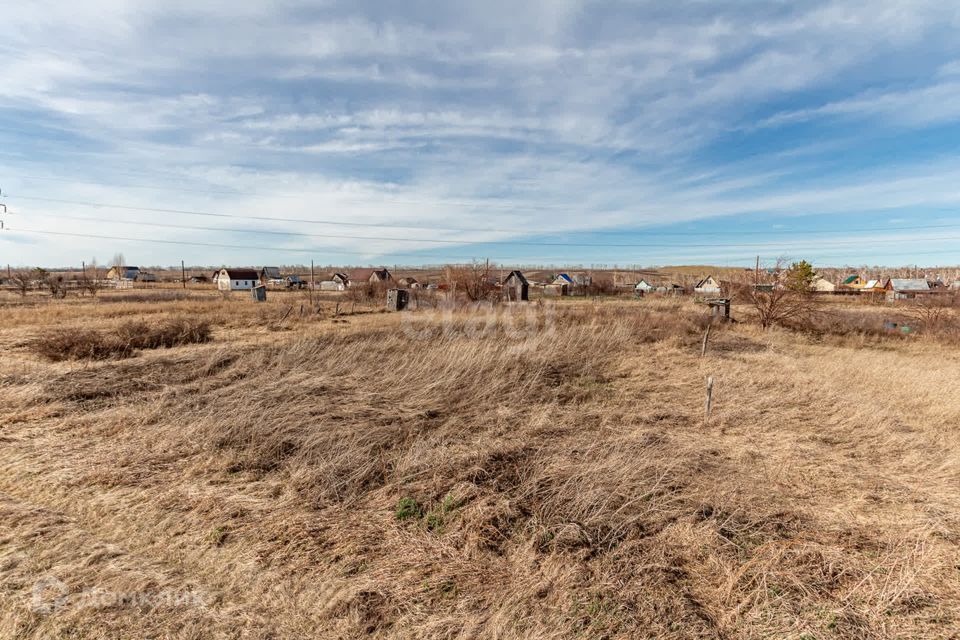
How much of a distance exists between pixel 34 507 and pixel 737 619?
20.8 ft

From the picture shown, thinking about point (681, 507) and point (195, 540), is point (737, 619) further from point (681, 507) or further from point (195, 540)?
point (195, 540)

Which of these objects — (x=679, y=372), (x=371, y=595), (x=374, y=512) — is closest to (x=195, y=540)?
(x=374, y=512)

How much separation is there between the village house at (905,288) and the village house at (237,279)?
8950cm

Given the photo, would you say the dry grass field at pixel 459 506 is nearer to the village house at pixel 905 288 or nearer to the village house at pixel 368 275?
the village house at pixel 368 275

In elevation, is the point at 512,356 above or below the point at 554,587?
above

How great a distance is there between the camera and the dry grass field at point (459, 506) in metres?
2.98

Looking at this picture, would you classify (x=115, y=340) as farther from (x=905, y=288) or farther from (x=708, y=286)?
(x=905, y=288)

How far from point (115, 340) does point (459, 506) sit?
13005 millimetres

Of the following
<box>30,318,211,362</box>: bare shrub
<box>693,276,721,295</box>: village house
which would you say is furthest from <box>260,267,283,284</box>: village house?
<box>693,276,721,295</box>: village house

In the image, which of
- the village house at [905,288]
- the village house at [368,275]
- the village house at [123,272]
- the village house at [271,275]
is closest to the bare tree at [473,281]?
the village house at [368,275]

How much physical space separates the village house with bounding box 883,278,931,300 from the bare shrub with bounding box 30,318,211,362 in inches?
2808

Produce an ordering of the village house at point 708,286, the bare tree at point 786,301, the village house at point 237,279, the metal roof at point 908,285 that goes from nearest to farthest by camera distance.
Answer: the bare tree at point 786,301, the metal roof at point 908,285, the village house at point 708,286, the village house at point 237,279

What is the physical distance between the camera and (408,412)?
7.12 m

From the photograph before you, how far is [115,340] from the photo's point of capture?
12.1 m
